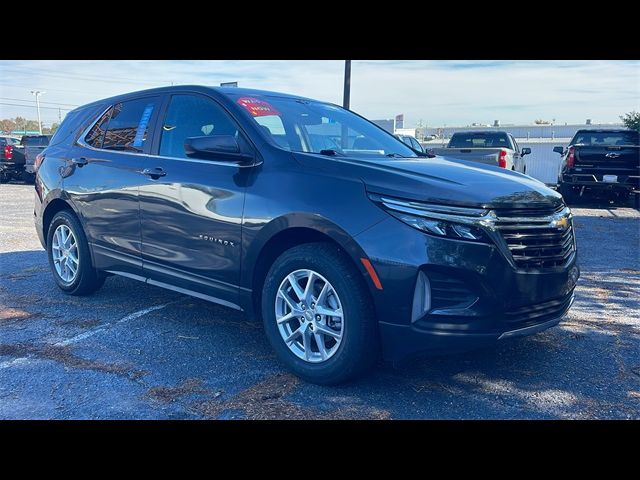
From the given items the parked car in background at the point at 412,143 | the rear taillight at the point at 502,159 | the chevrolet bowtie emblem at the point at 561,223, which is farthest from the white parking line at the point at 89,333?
the rear taillight at the point at 502,159

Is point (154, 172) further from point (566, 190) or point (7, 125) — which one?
point (7, 125)

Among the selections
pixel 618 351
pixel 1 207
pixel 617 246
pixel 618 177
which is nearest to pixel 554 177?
pixel 618 177

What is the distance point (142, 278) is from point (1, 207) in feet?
35.6

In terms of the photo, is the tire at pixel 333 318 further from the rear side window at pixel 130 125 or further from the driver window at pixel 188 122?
the rear side window at pixel 130 125

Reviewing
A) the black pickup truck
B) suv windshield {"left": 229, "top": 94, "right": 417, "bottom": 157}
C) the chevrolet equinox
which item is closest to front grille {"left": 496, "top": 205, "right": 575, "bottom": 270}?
the chevrolet equinox

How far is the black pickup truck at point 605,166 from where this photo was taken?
13.0 m

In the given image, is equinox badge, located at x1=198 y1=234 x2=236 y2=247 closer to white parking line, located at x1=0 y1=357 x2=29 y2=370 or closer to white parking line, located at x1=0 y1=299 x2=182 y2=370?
white parking line, located at x1=0 y1=299 x2=182 y2=370

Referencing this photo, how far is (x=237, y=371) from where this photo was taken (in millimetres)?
3816

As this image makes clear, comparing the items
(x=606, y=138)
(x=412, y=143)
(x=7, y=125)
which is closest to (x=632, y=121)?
(x=606, y=138)

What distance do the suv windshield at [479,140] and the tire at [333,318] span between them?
12.3 meters

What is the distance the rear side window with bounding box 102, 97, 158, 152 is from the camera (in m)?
4.86

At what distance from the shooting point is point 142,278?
4.79 metres

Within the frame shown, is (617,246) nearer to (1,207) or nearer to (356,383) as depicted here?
(356,383)

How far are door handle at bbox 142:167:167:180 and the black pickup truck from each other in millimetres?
11446
